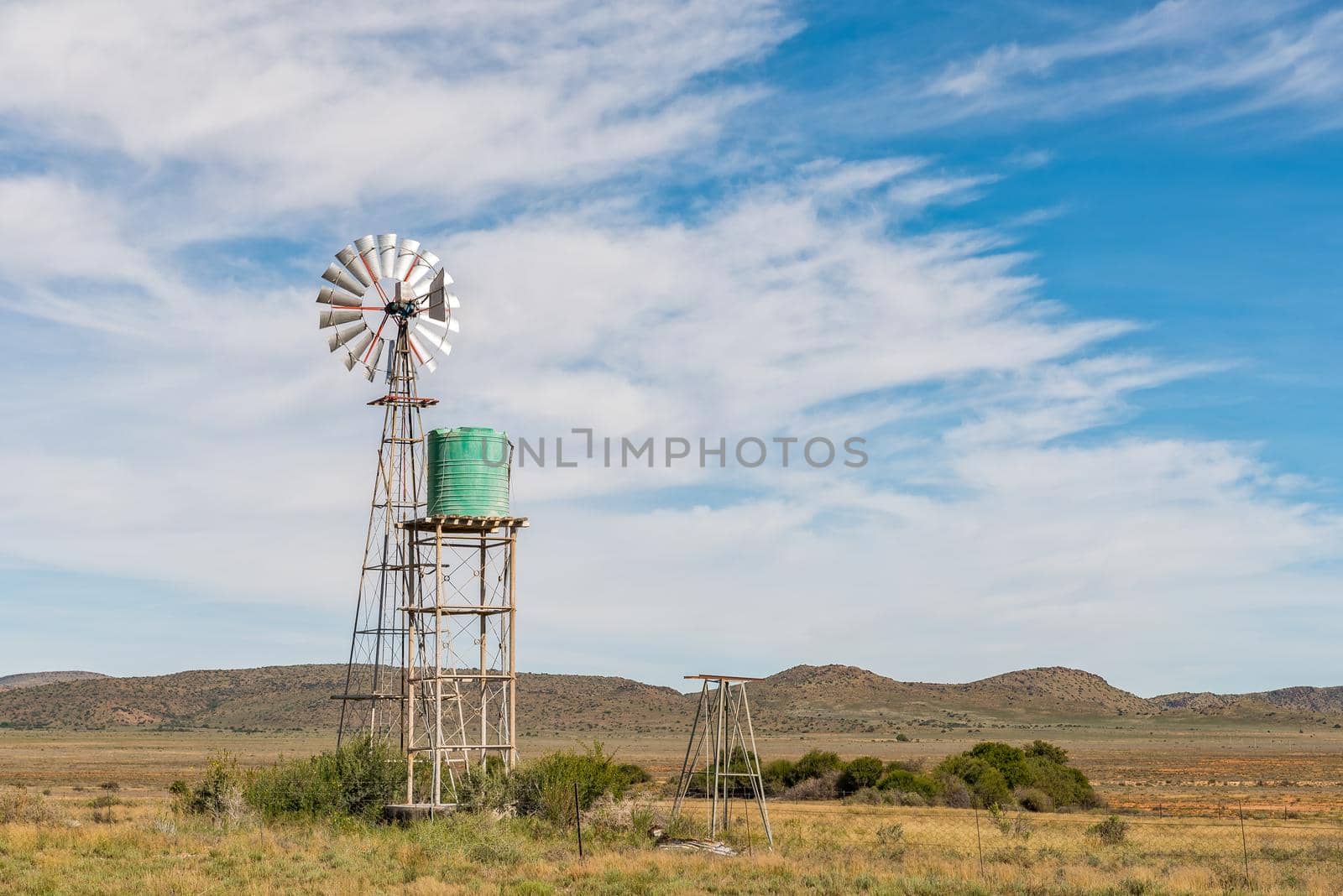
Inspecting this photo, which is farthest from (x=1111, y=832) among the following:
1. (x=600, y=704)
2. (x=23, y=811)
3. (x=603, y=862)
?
(x=600, y=704)

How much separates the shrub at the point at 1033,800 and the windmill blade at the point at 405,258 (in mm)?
27692

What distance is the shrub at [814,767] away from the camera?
50844 millimetres

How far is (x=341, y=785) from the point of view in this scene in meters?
29.2

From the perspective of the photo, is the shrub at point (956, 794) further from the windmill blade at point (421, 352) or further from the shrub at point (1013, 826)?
the windmill blade at point (421, 352)

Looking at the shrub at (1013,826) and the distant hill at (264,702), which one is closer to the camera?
the shrub at (1013,826)

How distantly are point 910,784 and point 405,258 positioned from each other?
2639 cm

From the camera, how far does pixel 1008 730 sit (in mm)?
126938

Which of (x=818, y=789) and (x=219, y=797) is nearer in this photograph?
(x=219, y=797)

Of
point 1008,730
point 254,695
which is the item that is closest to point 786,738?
point 1008,730

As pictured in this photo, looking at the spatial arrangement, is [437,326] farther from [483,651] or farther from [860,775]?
[860,775]

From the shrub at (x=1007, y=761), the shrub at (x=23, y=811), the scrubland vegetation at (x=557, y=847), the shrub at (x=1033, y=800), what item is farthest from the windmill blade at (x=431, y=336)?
the shrub at (x=1007, y=761)

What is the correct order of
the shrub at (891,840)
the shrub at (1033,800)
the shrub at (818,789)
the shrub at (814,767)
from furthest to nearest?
the shrub at (814,767), the shrub at (818,789), the shrub at (1033,800), the shrub at (891,840)

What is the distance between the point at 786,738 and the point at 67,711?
85.1 m

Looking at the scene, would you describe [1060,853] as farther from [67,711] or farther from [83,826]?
[67,711]
